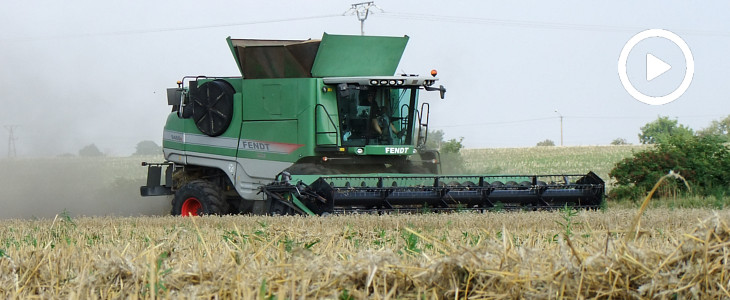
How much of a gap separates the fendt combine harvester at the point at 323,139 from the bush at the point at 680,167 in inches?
115

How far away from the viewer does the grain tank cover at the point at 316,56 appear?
13578mm

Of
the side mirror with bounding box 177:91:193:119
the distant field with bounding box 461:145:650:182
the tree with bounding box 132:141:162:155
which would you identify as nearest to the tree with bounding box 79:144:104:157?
the tree with bounding box 132:141:162:155

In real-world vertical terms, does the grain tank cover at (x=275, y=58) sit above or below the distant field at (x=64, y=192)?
above

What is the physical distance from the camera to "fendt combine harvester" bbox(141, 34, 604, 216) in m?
12.5

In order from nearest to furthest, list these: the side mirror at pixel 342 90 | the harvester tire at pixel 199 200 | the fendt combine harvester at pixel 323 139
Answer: the fendt combine harvester at pixel 323 139
the side mirror at pixel 342 90
the harvester tire at pixel 199 200

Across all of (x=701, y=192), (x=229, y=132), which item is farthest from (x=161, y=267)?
(x=701, y=192)

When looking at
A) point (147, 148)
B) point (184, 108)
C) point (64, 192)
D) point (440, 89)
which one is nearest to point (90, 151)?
point (147, 148)

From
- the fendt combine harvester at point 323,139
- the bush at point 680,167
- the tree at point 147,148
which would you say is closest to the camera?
the fendt combine harvester at point 323,139

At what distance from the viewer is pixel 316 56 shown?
1355cm

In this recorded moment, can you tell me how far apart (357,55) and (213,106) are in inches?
94.3

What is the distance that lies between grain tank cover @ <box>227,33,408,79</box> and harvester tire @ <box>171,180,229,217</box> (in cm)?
185

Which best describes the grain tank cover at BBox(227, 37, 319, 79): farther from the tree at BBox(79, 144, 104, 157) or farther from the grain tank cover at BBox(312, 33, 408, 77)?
the tree at BBox(79, 144, 104, 157)

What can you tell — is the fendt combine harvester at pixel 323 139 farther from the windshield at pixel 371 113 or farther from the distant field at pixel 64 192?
the distant field at pixel 64 192

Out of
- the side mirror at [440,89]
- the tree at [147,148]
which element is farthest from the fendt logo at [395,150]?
the tree at [147,148]
